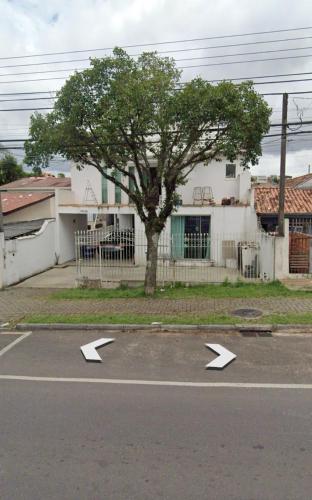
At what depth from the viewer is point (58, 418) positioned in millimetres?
4297

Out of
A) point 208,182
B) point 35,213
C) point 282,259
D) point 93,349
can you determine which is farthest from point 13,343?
point 208,182

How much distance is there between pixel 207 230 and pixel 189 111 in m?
9.98

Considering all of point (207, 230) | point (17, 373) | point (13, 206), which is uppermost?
point (13, 206)

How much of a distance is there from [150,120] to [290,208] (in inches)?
424

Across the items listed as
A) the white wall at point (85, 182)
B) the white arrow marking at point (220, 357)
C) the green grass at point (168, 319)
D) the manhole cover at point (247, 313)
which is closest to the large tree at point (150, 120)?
the green grass at point (168, 319)

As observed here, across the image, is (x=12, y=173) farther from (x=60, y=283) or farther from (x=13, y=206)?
(x=60, y=283)

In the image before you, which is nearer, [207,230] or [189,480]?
[189,480]

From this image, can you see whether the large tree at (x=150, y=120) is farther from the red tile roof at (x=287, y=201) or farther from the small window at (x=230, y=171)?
the small window at (x=230, y=171)

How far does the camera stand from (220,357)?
6.25 meters

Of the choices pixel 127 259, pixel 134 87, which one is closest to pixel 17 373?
pixel 134 87

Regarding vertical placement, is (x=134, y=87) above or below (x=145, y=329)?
above

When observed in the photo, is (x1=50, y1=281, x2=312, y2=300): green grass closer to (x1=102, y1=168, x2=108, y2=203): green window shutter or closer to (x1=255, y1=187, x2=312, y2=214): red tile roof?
Answer: (x1=255, y1=187, x2=312, y2=214): red tile roof

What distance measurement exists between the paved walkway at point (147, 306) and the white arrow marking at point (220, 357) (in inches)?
80.4

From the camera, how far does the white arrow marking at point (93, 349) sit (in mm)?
6319
